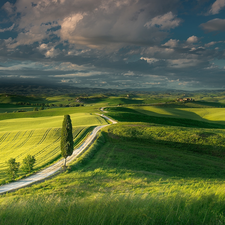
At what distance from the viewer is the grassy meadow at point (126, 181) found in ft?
13.6

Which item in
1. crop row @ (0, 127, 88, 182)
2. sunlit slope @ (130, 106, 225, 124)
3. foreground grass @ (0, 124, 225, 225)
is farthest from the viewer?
sunlit slope @ (130, 106, 225, 124)

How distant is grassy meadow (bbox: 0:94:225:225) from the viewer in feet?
13.6

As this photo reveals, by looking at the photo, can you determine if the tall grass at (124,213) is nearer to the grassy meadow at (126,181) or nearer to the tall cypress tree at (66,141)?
the grassy meadow at (126,181)

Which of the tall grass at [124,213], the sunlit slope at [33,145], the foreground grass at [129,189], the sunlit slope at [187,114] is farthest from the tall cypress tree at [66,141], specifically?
the sunlit slope at [187,114]

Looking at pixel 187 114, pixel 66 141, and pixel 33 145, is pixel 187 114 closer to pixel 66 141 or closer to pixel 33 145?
pixel 33 145

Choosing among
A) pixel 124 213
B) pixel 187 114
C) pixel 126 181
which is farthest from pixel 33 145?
pixel 187 114

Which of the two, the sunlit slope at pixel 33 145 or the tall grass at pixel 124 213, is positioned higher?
the tall grass at pixel 124 213

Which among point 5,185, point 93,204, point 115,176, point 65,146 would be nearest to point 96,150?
point 65,146

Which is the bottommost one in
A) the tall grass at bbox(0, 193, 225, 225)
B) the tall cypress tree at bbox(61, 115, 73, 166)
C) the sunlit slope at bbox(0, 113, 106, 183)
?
the sunlit slope at bbox(0, 113, 106, 183)

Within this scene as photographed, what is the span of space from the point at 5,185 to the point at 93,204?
21641mm

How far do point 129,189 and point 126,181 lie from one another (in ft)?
12.0

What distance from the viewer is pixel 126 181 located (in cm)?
1809

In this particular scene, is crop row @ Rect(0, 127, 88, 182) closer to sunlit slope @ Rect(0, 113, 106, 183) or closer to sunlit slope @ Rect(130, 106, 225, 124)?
sunlit slope @ Rect(0, 113, 106, 183)

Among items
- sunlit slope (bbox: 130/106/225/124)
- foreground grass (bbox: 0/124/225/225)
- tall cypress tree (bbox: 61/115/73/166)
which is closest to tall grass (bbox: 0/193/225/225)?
foreground grass (bbox: 0/124/225/225)
